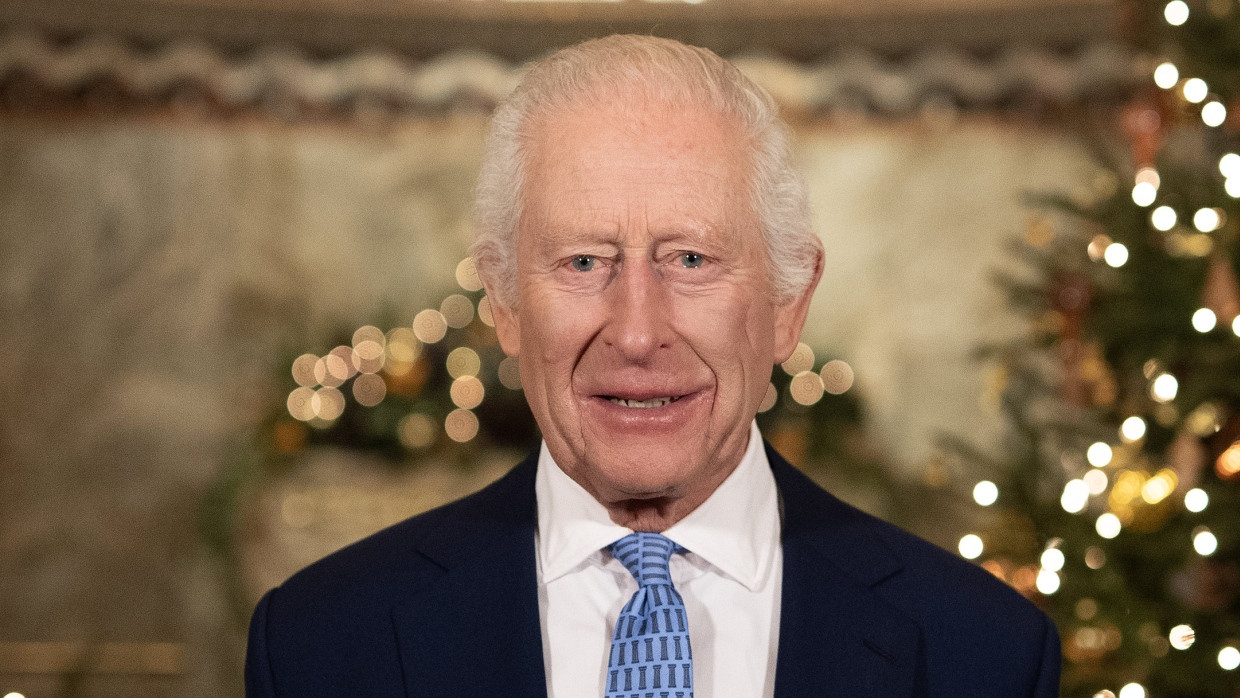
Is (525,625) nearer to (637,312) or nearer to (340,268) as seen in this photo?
(637,312)

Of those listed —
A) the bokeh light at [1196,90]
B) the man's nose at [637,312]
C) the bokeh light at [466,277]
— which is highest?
the bokeh light at [1196,90]

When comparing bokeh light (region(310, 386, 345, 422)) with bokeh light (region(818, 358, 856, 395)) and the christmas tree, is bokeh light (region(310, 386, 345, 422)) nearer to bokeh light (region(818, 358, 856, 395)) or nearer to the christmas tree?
bokeh light (region(818, 358, 856, 395))

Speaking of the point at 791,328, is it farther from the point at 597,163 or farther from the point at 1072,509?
the point at 1072,509

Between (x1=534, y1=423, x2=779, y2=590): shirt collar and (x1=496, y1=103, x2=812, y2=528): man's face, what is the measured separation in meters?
0.08

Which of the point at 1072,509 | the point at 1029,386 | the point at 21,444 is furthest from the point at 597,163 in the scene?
the point at 21,444

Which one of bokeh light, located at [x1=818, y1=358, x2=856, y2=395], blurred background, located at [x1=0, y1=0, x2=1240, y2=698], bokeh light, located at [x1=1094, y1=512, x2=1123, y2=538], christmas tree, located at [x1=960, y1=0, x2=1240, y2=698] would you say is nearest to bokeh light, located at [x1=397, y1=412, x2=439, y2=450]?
blurred background, located at [x1=0, y1=0, x2=1240, y2=698]

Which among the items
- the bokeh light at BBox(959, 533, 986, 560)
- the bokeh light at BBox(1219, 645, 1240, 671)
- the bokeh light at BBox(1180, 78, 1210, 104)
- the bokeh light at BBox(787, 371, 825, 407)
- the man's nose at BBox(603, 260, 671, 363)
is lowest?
the bokeh light at BBox(1219, 645, 1240, 671)

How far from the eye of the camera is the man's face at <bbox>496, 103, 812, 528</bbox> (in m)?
1.48

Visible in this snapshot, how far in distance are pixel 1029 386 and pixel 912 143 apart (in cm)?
120

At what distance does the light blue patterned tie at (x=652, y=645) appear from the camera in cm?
153

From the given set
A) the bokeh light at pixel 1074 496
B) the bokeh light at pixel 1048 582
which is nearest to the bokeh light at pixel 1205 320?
the bokeh light at pixel 1074 496

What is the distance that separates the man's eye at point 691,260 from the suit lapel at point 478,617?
1.39 feet

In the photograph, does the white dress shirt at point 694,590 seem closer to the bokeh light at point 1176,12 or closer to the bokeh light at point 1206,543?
the bokeh light at point 1206,543

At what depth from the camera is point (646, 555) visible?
158 cm
